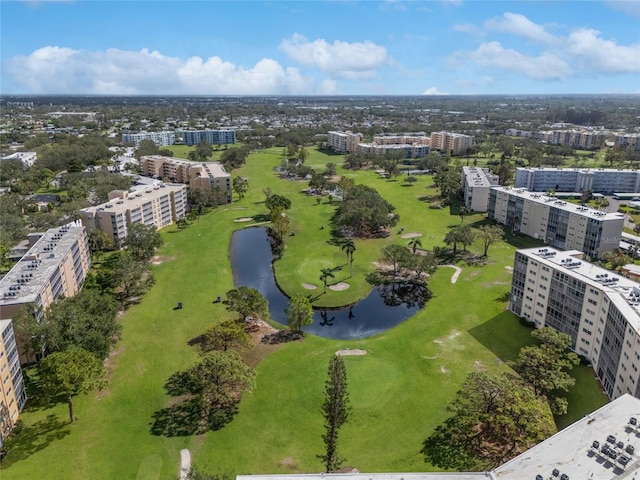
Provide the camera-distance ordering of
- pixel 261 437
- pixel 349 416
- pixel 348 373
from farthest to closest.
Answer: pixel 348 373 < pixel 349 416 < pixel 261 437

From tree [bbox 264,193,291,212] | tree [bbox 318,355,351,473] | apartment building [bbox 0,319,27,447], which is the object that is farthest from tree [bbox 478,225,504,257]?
apartment building [bbox 0,319,27,447]

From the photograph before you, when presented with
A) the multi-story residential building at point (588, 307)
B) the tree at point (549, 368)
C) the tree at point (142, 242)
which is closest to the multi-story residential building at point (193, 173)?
the tree at point (142, 242)

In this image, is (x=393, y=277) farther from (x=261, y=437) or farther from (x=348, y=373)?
(x=261, y=437)

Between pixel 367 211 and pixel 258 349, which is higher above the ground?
pixel 367 211

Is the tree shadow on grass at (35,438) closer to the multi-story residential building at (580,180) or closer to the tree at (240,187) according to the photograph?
the tree at (240,187)

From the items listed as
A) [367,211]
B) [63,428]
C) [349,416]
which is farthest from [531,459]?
[367,211]

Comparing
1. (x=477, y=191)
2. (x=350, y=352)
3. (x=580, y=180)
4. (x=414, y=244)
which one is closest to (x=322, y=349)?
(x=350, y=352)

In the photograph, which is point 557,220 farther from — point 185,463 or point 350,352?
point 185,463
